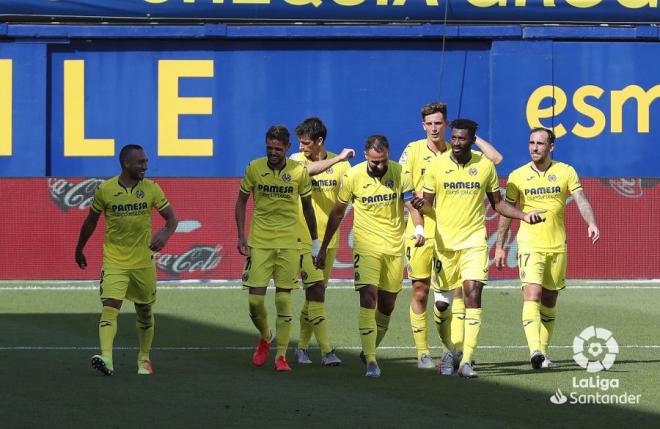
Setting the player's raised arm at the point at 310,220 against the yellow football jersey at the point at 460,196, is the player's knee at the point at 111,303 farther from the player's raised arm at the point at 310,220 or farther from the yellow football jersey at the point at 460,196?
the yellow football jersey at the point at 460,196

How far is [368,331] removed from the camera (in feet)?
38.9

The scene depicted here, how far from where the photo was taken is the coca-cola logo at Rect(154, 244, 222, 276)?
2253 centimetres

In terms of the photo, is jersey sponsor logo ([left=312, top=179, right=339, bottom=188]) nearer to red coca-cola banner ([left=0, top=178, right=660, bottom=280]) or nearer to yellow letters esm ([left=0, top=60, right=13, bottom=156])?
red coca-cola banner ([left=0, top=178, right=660, bottom=280])

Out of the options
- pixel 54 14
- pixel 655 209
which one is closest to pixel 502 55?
pixel 655 209

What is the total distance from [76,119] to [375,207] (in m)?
15.6

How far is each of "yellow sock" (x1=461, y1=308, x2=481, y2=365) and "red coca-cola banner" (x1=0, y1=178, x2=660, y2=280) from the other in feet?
35.2

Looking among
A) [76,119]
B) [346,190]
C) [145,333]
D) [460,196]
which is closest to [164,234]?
[145,333]

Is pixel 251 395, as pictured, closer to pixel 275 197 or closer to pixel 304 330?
pixel 275 197

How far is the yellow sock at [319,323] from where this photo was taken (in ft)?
41.5

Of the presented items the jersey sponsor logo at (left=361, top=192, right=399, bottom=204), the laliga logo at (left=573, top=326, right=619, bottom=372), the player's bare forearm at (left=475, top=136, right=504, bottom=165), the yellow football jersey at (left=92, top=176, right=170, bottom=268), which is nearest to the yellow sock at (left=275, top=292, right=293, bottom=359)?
the jersey sponsor logo at (left=361, top=192, right=399, bottom=204)

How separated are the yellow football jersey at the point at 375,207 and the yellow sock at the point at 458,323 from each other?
76 cm

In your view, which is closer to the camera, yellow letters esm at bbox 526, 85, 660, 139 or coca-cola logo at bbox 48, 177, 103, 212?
coca-cola logo at bbox 48, 177, 103, 212

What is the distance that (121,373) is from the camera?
11.8 metres

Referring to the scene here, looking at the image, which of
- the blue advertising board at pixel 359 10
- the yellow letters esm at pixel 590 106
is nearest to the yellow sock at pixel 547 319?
the yellow letters esm at pixel 590 106
